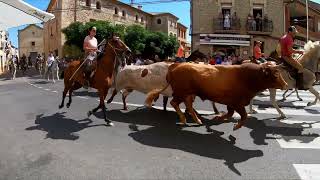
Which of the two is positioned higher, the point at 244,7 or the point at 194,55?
the point at 244,7

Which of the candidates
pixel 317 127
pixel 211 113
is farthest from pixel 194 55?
pixel 317 127

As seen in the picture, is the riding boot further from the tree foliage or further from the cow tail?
the tree foliage

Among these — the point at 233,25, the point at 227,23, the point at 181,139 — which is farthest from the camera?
the point at 233,25

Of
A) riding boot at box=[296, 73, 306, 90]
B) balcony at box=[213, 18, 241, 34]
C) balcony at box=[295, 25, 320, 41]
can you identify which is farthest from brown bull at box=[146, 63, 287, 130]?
balcony at box=[295, 25, 320, 41]

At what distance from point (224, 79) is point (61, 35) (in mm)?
43384

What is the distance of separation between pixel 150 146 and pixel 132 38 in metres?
40.5

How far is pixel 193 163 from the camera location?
23.0 ft

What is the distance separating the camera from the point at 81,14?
168 ft

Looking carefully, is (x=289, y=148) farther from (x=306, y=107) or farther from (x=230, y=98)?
(x=306, y=107)

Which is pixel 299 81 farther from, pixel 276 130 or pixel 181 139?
pixel 181 139

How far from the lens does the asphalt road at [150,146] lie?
21.8 ft

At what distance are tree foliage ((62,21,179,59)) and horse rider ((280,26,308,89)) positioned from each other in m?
29.2

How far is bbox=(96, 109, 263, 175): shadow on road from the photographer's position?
751 cm

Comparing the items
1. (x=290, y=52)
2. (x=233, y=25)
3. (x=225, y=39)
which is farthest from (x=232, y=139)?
(x=233, y=25)
